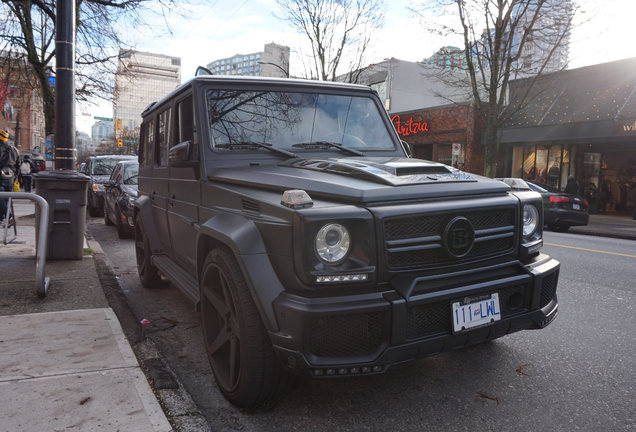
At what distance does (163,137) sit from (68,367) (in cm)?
248

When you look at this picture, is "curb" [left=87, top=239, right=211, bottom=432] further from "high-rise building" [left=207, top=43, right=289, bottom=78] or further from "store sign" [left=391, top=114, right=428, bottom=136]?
"high-rise building" [left=207, top=43, right=289, bottom=78]

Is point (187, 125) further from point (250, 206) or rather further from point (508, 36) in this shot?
point (508, 36)

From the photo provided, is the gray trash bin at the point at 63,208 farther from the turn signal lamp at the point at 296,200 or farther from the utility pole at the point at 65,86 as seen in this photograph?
the turn signal lamp at the point at 296,200

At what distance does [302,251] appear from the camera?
2.29 m

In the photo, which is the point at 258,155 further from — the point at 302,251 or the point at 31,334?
the point at 31,334

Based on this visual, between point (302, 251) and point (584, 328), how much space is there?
11.1 ft

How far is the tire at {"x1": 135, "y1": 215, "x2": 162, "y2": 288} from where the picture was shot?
5.39 meters

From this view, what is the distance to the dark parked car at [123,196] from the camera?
9.69 meters

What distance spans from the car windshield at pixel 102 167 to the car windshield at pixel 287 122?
12.4 m

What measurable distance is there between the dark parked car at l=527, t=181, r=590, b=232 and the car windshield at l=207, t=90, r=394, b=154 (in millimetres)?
11422

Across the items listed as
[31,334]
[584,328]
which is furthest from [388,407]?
[31,334]

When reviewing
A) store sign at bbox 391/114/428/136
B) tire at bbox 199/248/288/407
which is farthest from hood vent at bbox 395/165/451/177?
store sign at bbox 391/114/428/136

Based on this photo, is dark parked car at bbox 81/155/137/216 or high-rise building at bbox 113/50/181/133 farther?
high-rise building at bbox 113/50/181/133

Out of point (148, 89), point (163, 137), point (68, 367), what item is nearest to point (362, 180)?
point (68, 367)
